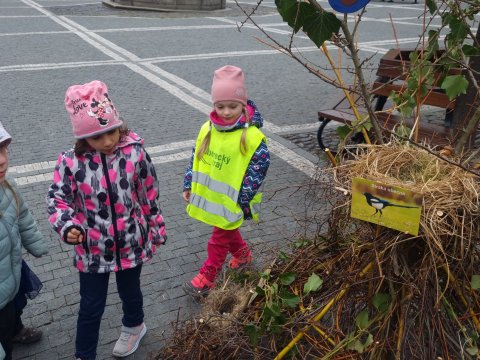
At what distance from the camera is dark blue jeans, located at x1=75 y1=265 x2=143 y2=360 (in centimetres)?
245

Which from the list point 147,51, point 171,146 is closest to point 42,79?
point 147,51

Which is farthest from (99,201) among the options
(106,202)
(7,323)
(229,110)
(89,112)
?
(229,110)

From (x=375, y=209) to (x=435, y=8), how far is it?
0.85m

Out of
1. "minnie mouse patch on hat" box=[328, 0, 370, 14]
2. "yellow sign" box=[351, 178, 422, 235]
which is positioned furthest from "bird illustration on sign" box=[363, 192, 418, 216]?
"minnie mouse patch on hat" box=[328, 0, 370, 14]

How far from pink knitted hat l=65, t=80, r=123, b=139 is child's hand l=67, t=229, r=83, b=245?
0.42m

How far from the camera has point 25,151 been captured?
5.23 m

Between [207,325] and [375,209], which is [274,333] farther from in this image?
[375,209]

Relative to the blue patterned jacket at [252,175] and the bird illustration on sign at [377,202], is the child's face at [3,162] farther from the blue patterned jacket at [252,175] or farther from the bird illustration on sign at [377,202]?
the bird illustration on sign at [377,202]

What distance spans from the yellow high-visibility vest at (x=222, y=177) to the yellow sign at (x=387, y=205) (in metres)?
1.44

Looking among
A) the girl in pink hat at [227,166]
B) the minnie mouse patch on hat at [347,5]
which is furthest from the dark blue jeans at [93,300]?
the minnie mouse patch on hat at [347,5]

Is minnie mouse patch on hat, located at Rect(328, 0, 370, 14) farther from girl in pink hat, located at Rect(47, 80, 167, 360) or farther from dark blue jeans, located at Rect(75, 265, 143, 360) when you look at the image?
dark blue jeans, located at Rect(75, 265, 143, 360)

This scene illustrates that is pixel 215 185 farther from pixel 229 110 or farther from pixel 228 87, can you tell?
pixel 228 87

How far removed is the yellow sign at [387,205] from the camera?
145cm

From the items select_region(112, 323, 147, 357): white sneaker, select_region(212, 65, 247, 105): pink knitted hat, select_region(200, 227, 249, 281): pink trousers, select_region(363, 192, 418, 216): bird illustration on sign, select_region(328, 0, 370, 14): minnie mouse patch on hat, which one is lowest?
select_region(112, 323, 147, 357): white sneaker
